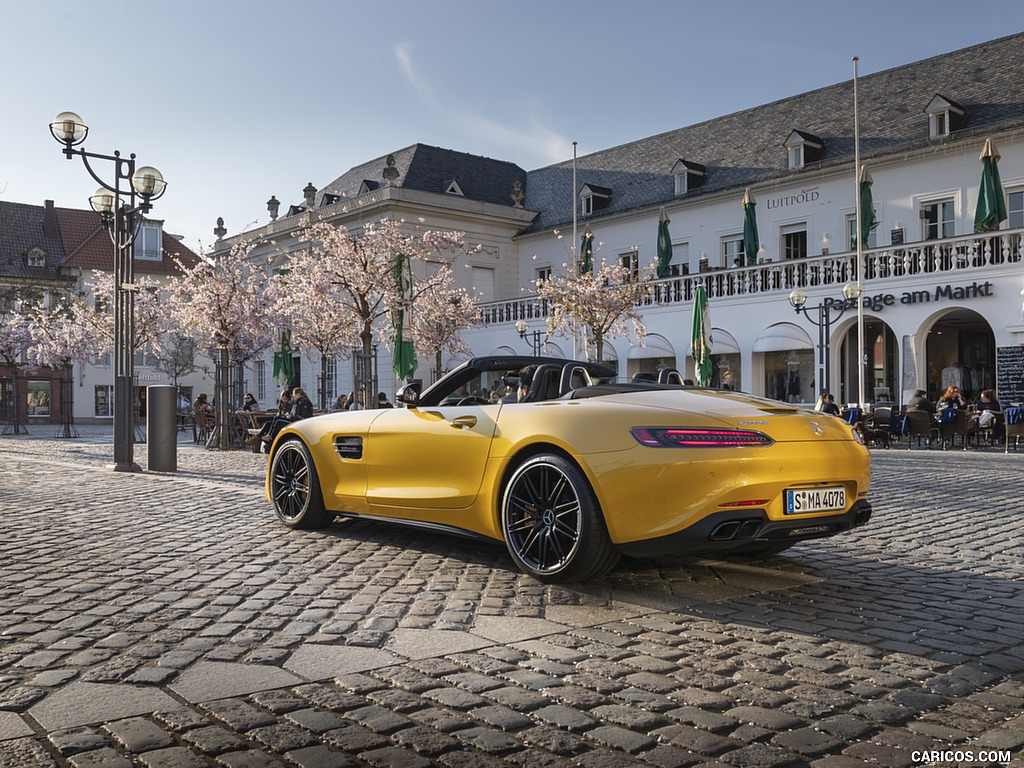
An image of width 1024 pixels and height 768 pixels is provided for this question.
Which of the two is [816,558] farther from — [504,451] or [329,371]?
[329,371]

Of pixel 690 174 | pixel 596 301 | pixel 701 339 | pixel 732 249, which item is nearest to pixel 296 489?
pixel 701 339

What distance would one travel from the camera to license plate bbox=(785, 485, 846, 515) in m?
5.09

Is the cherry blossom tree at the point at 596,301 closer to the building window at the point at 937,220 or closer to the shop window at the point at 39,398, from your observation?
the building window at the point at 937,220

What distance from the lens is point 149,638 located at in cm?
420

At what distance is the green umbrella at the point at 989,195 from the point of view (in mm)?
23734

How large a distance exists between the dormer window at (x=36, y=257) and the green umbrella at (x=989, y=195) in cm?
5416

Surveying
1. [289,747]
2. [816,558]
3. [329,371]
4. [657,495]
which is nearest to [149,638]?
[289,747]

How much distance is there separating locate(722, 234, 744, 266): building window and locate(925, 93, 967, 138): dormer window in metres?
7.85

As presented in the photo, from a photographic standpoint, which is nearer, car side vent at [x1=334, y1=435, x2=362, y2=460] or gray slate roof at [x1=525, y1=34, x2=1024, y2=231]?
car side vent at [x1=334, y1=435, x2=362, y2=460]

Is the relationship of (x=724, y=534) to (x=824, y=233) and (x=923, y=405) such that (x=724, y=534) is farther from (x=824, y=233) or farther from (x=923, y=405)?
(x=824, y=233)

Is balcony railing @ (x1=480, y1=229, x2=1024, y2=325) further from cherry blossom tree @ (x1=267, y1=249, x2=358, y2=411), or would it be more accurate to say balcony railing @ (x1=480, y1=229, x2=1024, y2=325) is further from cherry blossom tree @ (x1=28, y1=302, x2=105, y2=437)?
cherry blossom tree @ (x1=28, y1=302, x2=105, y2=437)

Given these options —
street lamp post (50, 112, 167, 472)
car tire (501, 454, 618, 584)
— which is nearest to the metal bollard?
street lamp post (50, 112, 167, 472)

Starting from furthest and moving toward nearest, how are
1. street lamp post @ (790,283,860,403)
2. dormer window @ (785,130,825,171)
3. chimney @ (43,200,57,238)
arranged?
chimney @ (43,200,57,238), dormer window @ (785,130,825,171), street lamp post @ (790,283,860,403)

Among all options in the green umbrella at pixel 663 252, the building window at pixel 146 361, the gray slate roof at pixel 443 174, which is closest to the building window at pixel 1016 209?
the green umbrella at pixel 663 252
